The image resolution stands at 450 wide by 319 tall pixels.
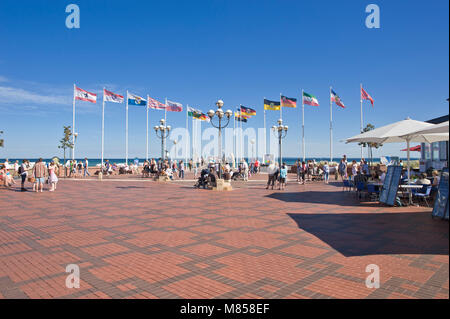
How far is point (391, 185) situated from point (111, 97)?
83.3 feet

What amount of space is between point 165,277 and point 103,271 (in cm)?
99

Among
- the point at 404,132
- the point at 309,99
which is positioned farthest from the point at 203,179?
the point at 309,99

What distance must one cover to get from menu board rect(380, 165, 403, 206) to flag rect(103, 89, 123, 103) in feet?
80.8

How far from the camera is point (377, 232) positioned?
646 cm

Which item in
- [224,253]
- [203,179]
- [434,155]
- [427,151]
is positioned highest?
[427,151]

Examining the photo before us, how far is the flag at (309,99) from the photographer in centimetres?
2762

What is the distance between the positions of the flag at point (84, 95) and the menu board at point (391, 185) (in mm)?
24811

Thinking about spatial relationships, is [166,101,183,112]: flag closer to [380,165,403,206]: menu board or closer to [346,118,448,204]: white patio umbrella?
[346,118,448,204]: white patio umbrella

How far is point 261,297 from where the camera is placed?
3.57m

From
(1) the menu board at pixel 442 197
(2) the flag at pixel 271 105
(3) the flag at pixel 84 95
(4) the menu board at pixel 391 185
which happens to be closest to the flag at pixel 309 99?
(2) the flag at pixel 271 105

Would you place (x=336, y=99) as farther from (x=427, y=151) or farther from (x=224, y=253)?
(x=224, y=253)

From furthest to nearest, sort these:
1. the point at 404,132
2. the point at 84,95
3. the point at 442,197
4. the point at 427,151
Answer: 1. the point at 84,95
2. the point at 427,151
3. the point at 404,132
4. the point at 442,197

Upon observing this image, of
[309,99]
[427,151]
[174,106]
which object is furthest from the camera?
[174,106]
